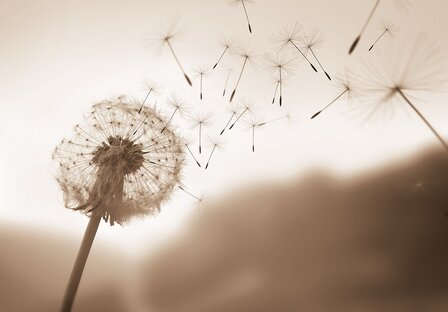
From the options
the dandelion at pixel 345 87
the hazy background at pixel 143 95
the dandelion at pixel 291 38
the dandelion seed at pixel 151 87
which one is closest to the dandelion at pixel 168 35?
the hazy background at pixel 143 95

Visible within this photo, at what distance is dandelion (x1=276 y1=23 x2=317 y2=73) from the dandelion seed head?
0.51 m

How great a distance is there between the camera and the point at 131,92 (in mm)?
1312

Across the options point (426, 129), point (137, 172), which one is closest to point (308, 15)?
point (426, 129)

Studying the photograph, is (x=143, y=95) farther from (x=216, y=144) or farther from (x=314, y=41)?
(x=314, y=41)

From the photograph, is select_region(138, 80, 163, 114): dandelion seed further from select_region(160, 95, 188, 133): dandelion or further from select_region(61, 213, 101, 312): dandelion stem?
select_region(61, 213, 101, 312): dandelion stem

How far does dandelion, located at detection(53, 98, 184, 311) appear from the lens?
3.76ft

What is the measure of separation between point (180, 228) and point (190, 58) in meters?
0.65

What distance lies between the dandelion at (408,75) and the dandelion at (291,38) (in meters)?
0.22

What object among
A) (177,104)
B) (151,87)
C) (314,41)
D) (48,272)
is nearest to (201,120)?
(177,104)

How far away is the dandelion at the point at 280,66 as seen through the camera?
120cm

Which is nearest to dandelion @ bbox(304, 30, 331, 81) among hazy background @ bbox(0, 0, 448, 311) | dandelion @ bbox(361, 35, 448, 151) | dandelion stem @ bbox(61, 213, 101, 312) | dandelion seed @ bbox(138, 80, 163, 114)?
hazy background @ bbox(0, 0, 448, 311)

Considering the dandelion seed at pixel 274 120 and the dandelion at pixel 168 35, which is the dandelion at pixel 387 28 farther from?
the dandelion at pixel 168 35

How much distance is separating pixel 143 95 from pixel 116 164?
12.2 inches

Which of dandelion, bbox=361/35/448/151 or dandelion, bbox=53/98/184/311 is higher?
dandelion, bbox=361/35/448/151
